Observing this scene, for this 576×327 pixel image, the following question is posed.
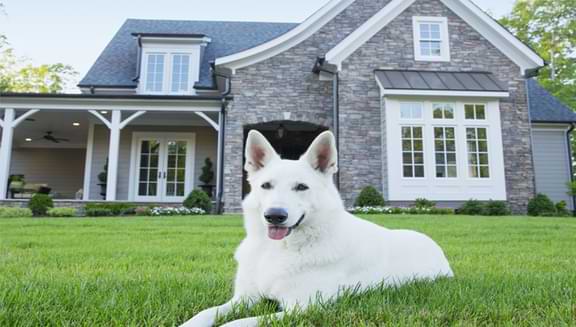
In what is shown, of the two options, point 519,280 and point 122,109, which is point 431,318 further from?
point 122,109

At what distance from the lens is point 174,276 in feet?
8.59

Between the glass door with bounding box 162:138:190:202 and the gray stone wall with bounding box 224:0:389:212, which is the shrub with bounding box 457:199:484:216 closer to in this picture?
the gray stone wall with bounding box 224:0:389:212

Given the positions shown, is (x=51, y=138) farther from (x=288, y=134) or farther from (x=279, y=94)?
(x=279, y=94)

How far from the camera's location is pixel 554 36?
22.1m

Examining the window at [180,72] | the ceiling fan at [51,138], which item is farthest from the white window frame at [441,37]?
the ceiling fan at [51,138]

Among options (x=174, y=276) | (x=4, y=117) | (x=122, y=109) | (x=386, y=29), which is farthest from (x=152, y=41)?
(x=174, y=276)

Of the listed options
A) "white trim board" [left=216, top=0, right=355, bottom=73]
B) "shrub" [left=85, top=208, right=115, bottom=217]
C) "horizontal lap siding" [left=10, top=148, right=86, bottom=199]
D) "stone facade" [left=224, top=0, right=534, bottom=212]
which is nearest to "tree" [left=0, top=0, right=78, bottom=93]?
"horizontal lap siding" [left=10, top=148, right=86, bottom=199]

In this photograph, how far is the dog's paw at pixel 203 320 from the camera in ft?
5.07

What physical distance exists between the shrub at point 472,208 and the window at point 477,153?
0.86 m

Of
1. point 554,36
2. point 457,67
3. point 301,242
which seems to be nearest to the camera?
point 301,242

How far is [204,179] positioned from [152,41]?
600 cm

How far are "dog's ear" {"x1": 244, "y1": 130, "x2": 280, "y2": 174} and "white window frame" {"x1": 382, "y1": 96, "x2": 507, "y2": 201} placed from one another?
30.2 ft

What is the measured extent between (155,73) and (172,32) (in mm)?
2772

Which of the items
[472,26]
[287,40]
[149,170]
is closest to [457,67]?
[472,26]
